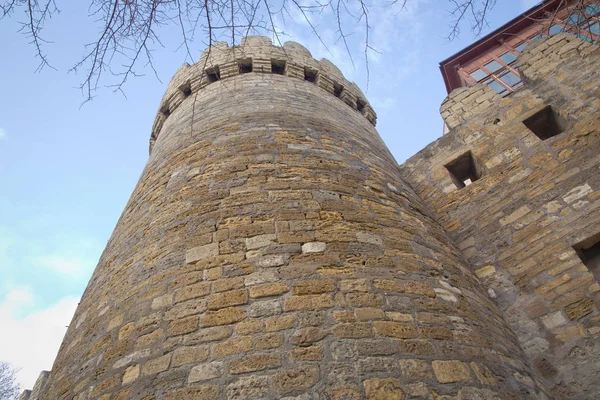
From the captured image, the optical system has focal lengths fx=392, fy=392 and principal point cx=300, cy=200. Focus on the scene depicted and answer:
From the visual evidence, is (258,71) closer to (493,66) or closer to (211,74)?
(211,74)

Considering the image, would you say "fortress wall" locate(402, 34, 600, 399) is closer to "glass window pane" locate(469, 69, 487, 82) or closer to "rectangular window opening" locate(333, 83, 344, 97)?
"rectangular window opening" locate(333, 83, 344, 97)

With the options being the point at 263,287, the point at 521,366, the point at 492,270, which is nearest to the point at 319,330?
the point at 263,287

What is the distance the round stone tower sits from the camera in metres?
1.93

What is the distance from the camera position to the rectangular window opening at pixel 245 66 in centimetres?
611

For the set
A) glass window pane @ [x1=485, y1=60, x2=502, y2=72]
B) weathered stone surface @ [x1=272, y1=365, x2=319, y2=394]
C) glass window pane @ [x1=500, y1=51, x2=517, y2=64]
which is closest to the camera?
weathered stone surface @ [x1=272, y1=365, x2=319, y2=394]

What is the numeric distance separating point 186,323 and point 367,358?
985 mm

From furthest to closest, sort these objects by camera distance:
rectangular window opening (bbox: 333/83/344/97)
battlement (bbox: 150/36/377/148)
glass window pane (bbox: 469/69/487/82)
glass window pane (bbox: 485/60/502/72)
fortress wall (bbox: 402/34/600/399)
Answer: glass window pane (bbox: 469/69/487/82) → glass window pane (bbox: 485/60/502/72) → rectangular window opening (bbox: 333/83/344/97) → battlement (bbox: 150/36/377/148) → fortress wall (bbox: 402/34/600/399)

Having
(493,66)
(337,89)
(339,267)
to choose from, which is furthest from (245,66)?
(493,66)

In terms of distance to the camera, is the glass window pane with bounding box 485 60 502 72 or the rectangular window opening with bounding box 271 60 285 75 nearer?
the rectangular window opening with bounding box 271 60 285 75

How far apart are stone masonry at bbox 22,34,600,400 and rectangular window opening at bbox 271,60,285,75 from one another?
1316mm

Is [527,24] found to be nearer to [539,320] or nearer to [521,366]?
[539,320]

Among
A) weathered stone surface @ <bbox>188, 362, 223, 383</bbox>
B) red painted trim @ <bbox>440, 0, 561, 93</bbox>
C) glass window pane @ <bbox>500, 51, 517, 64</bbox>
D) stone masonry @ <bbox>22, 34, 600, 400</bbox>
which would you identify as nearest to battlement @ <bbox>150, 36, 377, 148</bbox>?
stone masonry @ <bbox>22, 34, 600, 400</bbox>

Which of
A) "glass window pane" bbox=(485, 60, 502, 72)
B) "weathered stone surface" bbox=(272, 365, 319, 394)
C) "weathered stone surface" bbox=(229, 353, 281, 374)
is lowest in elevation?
"weathered stone surface" bbox=(272, 365, 319, 394)

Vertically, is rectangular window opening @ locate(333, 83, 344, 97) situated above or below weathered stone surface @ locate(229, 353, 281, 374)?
above
